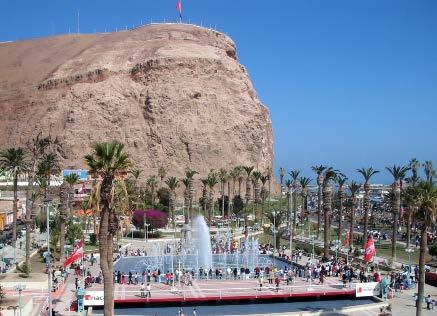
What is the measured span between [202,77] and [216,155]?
17798mm

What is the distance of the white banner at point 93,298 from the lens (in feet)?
111

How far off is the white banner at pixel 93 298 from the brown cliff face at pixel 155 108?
88350 mm

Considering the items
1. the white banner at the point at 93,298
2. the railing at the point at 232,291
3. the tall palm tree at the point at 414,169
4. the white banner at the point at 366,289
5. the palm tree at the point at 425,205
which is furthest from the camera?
the tall palm tree at the point at 414,169

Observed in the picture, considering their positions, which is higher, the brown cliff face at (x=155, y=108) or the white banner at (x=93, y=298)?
the brown cliff face at (x=155, y=108)

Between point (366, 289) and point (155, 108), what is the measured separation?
9250 cm

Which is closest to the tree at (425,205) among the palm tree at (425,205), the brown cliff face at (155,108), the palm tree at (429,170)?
the palm tree at (425,205)

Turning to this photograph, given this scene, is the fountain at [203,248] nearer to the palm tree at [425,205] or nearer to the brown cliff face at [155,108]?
the palm tree at [425,205]

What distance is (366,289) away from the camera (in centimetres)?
3831

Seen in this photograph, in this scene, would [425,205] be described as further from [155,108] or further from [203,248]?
[155,108]

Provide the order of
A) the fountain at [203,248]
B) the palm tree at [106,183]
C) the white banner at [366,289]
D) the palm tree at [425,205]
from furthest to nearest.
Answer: the fountain at [203,248] → the white banner at [366,289] → the palm tree at [425,205] → the palm tree at [106,183]

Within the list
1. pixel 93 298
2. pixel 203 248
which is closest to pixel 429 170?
pixel 203 248

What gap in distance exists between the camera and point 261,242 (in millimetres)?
67625

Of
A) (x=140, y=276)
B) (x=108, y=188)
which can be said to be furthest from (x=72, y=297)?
(x=108, y=188)

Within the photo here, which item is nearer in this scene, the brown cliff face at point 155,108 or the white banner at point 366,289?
the white banner at point 366,289
